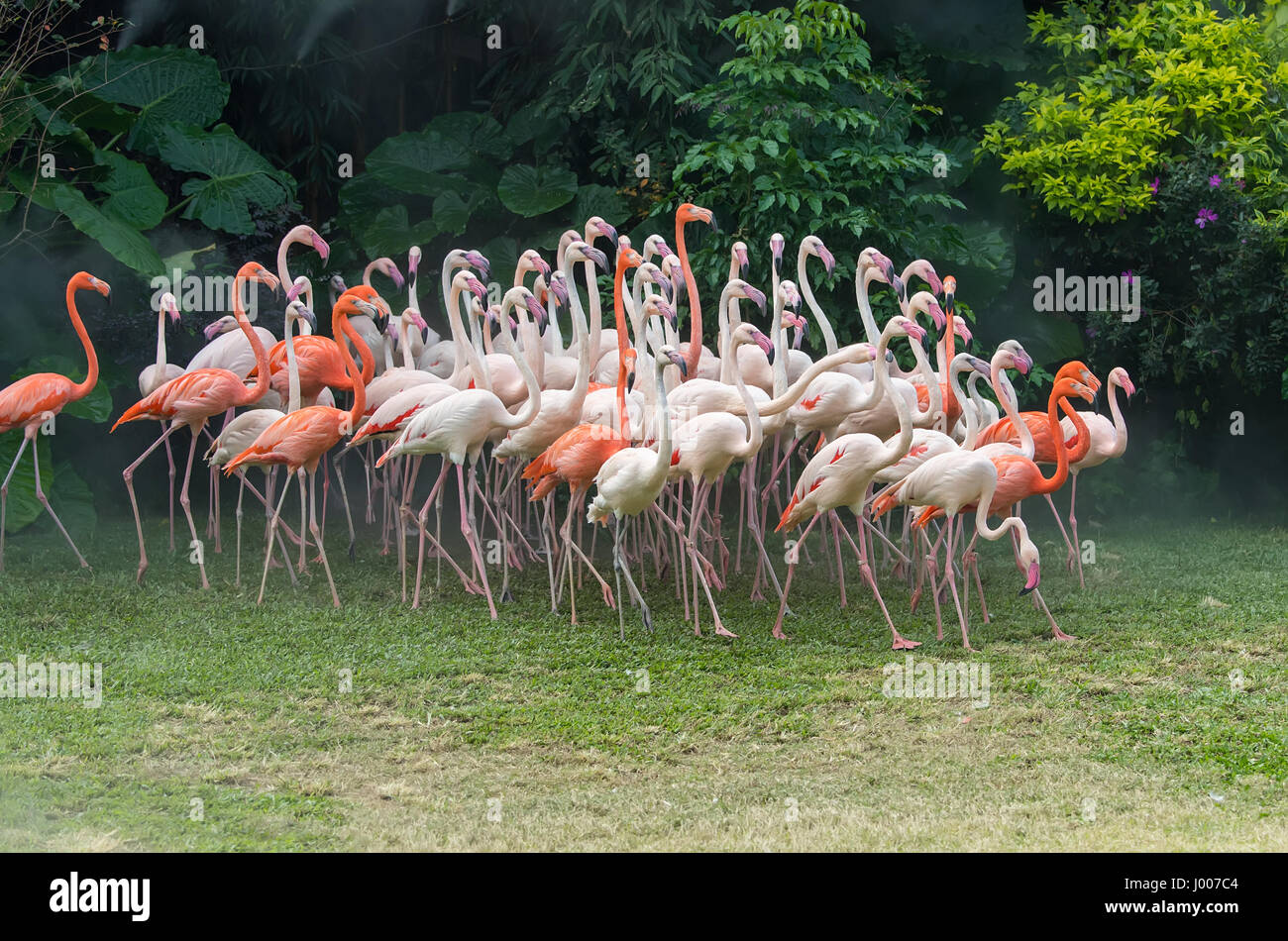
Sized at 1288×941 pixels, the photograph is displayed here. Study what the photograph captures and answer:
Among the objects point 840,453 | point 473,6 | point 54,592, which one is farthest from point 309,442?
point 473,6

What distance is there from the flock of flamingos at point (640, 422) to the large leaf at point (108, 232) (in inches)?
15.4

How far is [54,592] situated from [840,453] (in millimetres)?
4239

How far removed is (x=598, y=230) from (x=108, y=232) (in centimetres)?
320

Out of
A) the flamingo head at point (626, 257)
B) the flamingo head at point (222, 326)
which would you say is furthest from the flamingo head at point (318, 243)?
the flamingo head at point (626, 257)

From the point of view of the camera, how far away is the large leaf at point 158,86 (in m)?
9.71

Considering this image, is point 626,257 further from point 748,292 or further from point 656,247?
point 748,292

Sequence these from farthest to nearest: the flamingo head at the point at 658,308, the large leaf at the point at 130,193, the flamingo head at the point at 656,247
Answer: the large leaf at the point at 130,193, the flamingo head at the point at 656,247, the flamingo head at the point at 658,308

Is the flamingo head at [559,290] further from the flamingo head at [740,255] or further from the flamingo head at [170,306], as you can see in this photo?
the flamingo head at [170,306]

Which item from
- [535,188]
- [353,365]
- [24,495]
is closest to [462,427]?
[353,365]

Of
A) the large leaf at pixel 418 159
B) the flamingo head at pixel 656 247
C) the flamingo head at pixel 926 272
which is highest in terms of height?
the large leaf at pixel 418 159

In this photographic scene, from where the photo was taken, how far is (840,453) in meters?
6.61
